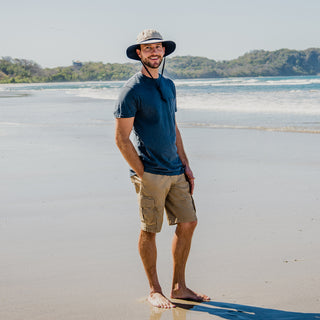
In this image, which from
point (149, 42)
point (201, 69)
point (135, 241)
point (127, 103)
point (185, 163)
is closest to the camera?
point (127, 103)

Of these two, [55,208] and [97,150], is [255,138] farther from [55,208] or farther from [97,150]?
[55,208]

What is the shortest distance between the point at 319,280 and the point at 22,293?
205cm

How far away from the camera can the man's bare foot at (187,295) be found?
11.4 ft

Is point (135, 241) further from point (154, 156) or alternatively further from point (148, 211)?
point (154, 156)

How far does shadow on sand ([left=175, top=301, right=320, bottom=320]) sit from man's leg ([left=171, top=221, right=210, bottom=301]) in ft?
0.24

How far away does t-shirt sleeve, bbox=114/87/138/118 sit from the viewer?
3.21 m

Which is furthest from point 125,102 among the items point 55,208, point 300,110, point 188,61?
point 188,61

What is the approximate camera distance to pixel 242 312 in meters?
3.27

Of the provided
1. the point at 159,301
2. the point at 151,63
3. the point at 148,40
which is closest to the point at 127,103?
the point at 151,63

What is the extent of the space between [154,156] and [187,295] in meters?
0.96

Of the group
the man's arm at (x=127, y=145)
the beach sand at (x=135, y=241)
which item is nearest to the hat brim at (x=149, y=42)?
the man's arm at (x=127, y=145)

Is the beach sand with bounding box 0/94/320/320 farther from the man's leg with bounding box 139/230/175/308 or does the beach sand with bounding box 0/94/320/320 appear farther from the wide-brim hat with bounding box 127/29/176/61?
the wide-brim hat with bounding box 127/29/176/61

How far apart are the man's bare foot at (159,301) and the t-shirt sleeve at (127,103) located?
3.89ft

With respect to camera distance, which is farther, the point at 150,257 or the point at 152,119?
the point at 150,257
